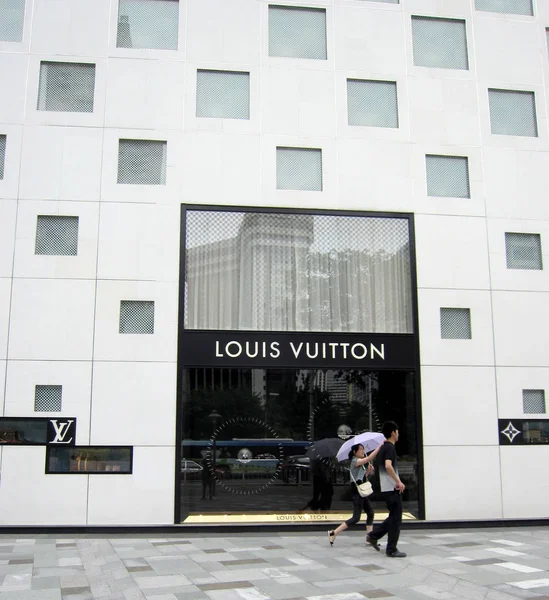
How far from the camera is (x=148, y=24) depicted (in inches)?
535

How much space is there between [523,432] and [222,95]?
9.11 metres

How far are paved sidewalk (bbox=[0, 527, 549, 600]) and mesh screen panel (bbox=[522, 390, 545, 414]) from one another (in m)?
2.39

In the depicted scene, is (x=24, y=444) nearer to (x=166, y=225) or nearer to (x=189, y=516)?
(x=189, y=516)

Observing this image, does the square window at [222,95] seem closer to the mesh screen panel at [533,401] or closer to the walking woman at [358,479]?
the walking woman at [358,479]

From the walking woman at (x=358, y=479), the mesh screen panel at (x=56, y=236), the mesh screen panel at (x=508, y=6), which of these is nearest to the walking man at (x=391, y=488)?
the walking woman at (x=358, y=479)

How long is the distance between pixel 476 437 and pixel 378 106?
7079mm

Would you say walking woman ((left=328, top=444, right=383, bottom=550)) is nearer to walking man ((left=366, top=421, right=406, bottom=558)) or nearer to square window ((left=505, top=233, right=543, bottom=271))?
walking man ((left=366, top=421, right=406, bottom=558))

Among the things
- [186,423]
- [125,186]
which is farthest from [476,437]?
[125,186]

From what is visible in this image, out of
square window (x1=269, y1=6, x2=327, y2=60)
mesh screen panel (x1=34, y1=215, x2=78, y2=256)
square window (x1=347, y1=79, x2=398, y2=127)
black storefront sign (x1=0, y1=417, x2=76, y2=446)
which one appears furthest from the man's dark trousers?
square window (x1=269, y1=6, x2=327, y2=60)

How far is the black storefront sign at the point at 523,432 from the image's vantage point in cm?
1300

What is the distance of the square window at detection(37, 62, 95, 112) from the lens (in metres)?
13.1

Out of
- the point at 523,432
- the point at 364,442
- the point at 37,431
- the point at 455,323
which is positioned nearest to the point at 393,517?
the point at 364,442

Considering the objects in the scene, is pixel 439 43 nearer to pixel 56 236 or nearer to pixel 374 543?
pixel 56 236

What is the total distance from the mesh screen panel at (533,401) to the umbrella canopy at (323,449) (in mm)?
3864
